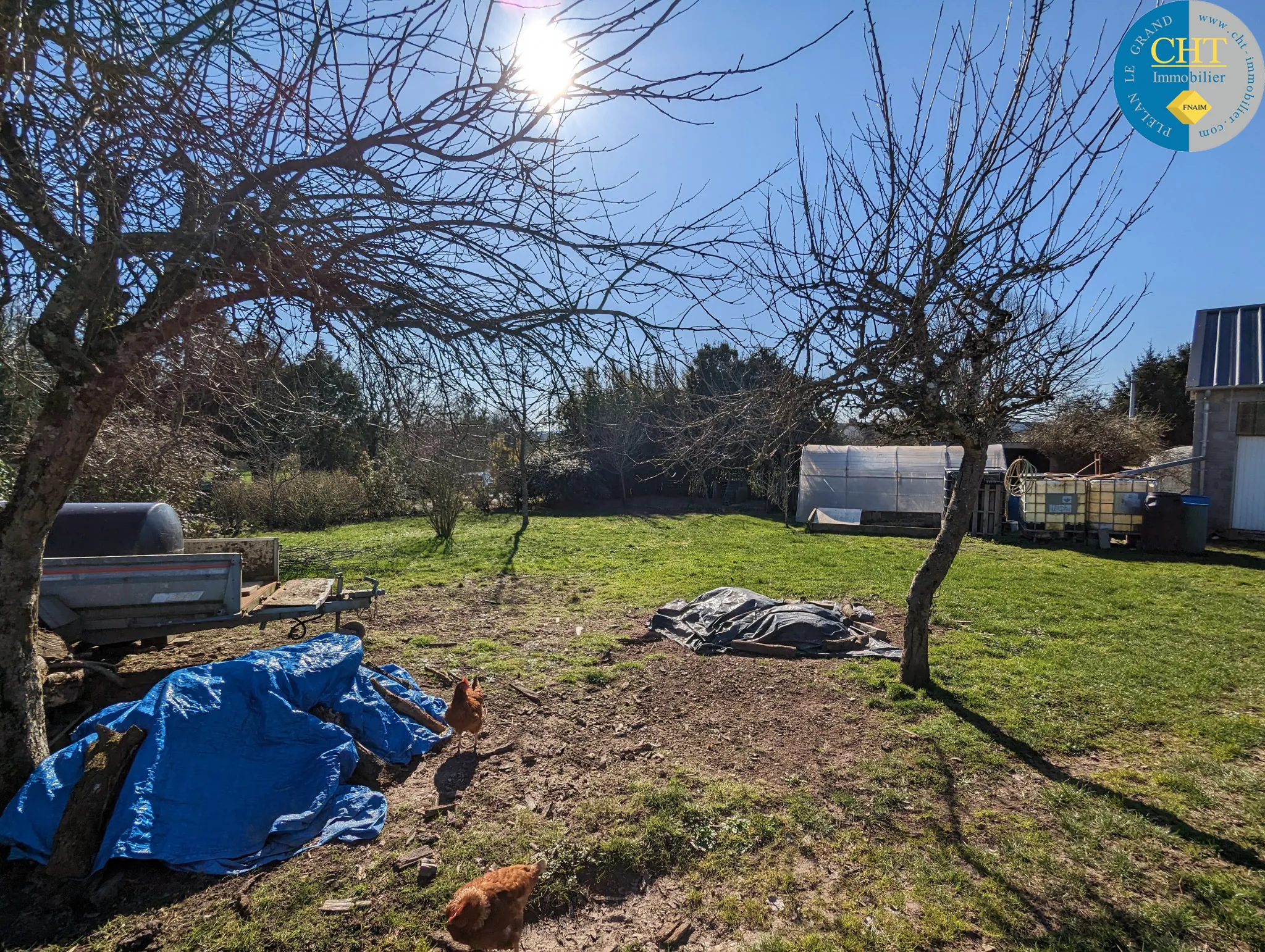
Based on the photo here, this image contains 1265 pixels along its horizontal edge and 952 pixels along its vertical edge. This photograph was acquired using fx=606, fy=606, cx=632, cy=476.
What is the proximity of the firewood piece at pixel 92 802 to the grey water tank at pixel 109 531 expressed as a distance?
9.01 feet

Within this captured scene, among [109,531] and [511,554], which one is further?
[511,554]

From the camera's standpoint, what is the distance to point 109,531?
18.1ft

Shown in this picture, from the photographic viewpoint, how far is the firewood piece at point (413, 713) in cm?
461

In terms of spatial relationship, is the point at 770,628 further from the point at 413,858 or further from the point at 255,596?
the point at 255,596

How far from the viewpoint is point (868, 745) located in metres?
4.48

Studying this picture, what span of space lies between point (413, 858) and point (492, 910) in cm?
101

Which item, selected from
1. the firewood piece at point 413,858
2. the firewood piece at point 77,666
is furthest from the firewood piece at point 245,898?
the firewood piece at point 77,666

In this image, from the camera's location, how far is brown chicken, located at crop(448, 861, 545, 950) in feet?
7.75

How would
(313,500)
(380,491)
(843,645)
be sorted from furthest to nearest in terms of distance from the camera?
1. (380,491)
2. (313,500)
3. (843,645)

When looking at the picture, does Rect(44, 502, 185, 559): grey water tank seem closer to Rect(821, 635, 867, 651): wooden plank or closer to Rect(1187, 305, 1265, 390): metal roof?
Rect(821, 635, 867, 651): wooden plank

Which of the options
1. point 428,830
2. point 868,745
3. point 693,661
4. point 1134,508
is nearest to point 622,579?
point 693,661

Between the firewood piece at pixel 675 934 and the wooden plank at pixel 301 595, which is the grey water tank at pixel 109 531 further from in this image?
the firewood piece at pixel 675 934

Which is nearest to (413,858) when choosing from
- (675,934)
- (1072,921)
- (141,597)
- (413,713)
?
(675,934)

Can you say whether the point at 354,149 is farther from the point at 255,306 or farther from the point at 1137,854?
the point at 1137,854
